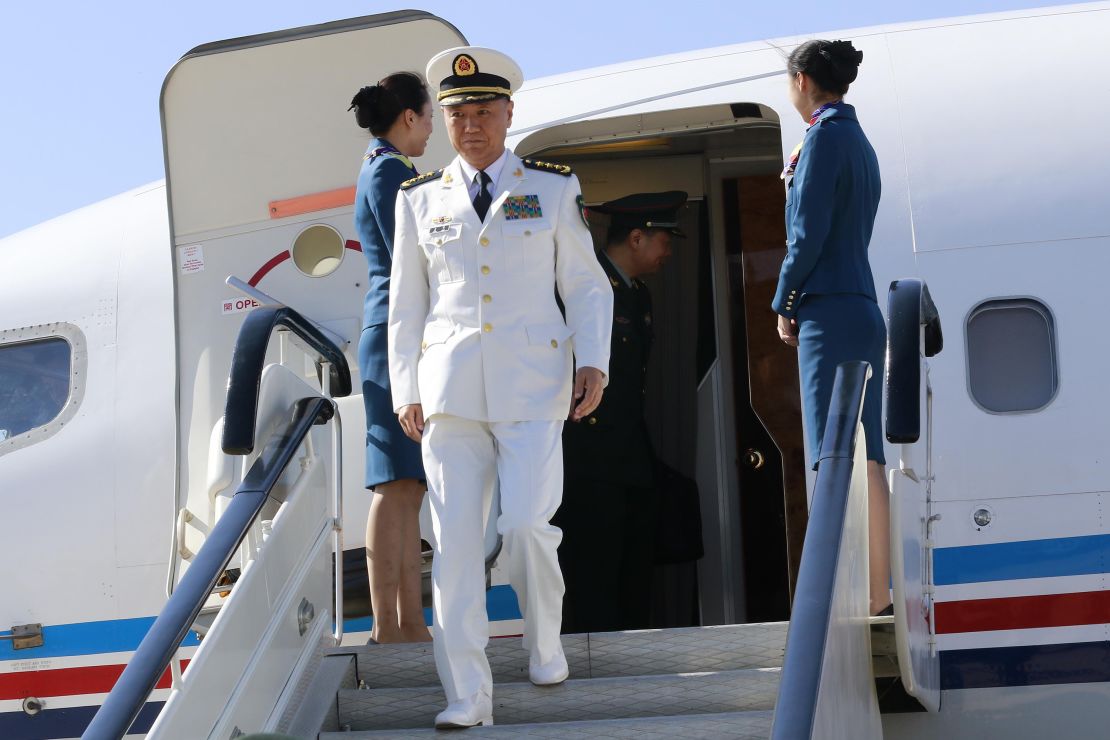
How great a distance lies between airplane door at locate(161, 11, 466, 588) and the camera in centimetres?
526

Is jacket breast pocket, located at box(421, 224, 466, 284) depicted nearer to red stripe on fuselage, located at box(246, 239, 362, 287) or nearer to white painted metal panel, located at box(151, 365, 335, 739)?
white painted metal panel, located at box(151, 365, 335, 739)

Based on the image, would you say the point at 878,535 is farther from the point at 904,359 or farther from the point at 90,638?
the point at 90,638

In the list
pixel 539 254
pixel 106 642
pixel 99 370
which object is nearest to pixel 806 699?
pixel 539 254

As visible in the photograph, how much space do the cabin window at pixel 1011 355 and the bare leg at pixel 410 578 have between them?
1.93 metres

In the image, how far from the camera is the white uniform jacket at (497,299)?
3.96 meters

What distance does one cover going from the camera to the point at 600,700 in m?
3.90

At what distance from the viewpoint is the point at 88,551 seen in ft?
17.2

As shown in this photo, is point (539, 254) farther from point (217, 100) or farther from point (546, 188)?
point (217, 100)

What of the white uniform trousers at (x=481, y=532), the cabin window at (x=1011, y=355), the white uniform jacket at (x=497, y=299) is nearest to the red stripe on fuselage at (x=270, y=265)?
the white uniform jacket at (x=497, y=299)

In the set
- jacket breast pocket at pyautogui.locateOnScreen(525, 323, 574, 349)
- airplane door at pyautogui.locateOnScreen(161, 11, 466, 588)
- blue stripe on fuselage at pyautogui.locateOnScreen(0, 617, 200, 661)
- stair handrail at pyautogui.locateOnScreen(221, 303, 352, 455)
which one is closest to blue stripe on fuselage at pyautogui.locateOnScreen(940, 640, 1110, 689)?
jacket breast pocket at pyautogui.locateOnScreen(525, 323, 574, 349)

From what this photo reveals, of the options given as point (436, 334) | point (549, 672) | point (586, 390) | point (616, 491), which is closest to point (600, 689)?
point (549, 672)

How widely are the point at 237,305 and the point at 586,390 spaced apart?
1.93m

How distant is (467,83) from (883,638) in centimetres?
200

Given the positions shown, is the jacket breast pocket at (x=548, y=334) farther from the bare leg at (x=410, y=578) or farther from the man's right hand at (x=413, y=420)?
the bare leg at (x=410, y=578)
